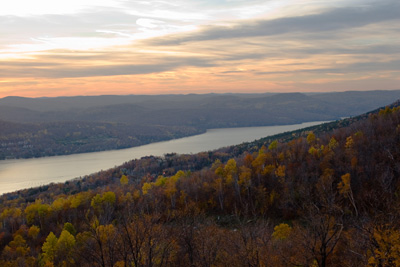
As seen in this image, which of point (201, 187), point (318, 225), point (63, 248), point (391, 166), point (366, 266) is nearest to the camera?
point (366, 266)

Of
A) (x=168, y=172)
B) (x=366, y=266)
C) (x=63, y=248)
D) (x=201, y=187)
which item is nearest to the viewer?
(x=366, y=266)

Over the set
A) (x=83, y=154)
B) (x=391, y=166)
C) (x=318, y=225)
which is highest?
(x=318, y=225)

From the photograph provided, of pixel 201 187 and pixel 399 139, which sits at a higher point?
pixel 399 139

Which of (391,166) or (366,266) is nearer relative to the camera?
(366,266)

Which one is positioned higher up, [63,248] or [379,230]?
[379,230]

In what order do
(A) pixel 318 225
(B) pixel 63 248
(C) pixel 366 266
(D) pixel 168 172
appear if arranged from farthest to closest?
(D) pixel 168 172 → (B) pixel 63 248 → (A) pixel 318 225 → (C) pixel 366 266

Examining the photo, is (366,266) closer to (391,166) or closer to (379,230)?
(379,230)

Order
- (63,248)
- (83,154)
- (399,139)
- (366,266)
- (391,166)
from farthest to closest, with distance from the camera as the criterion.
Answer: (83,154) → (399,139) → (391,166) → (63,248) → (366,266)

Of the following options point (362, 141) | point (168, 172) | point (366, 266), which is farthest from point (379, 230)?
point (168, 172)

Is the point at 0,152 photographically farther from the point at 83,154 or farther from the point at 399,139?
the point at 399,139

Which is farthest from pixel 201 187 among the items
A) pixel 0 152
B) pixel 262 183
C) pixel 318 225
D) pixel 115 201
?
pixel 0 152
